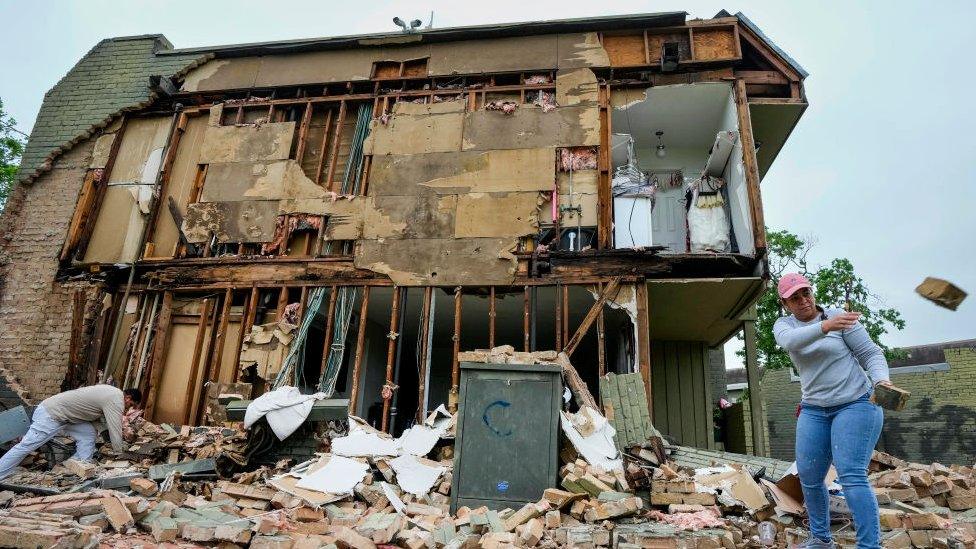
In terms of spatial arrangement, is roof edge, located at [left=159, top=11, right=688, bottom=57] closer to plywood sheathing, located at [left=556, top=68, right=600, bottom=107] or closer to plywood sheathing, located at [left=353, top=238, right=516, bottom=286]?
plywood sheathing, located at [left=556, top=68, right=600, bottom=107]

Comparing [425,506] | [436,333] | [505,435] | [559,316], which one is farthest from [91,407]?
[436,333]

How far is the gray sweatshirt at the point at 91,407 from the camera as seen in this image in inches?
278

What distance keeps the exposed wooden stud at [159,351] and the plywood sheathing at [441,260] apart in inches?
134

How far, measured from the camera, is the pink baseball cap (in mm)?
3662

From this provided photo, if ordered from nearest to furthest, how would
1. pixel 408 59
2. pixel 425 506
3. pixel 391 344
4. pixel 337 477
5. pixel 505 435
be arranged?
pixel 505 435 → pixel 425 506 → pixel 337 477 → pixel 391 344 → pixel 408 59

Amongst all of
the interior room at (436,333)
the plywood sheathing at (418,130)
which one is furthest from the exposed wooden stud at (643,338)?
the plywood sheathing at (418,130)

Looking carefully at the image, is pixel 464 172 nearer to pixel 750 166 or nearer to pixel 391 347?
pixel 391 347

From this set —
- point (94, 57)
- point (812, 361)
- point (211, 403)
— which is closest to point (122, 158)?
point (94, 57)

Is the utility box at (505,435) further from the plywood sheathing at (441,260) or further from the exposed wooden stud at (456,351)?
the plywood sheathing at (441,260)

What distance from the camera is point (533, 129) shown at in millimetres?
10016

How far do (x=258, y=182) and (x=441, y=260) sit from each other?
3.83 m

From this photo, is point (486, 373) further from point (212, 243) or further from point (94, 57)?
point (94, 57)

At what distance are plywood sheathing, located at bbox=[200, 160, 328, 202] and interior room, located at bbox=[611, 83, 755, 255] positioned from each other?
537cm

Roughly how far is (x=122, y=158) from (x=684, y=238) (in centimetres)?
1101
